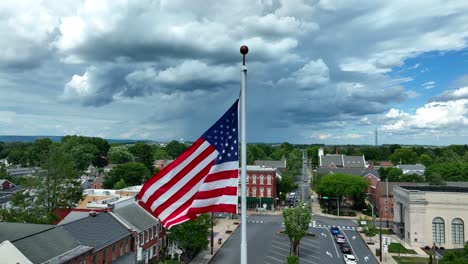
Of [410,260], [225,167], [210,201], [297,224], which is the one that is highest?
[225,167]

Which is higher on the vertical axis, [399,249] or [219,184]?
[219,184]

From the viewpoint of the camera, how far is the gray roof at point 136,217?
43.0m

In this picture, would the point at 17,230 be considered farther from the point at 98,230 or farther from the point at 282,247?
the point at 282,247

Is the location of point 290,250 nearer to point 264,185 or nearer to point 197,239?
point 197,239

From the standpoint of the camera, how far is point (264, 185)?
8769cm

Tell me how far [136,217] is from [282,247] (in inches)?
857

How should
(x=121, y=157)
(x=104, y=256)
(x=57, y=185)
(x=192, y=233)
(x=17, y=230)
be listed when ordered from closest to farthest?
(x=17, y=230) → (x=104, y=256) → (x=192, y=233) → (x=57, y=185) → (x=121, y=157)

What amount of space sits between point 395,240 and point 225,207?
58.5 m

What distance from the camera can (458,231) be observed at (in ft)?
188

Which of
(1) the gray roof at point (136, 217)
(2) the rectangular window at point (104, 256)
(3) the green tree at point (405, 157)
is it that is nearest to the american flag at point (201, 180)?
(2) the rectangular window at point (104, 256)

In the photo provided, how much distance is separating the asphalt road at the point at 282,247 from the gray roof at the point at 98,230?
550 inches

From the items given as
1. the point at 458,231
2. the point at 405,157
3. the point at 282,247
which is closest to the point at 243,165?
the point at 282,247

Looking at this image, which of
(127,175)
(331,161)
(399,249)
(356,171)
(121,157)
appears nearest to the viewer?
(399,249)

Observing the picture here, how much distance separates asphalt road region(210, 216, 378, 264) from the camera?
47594 mm
